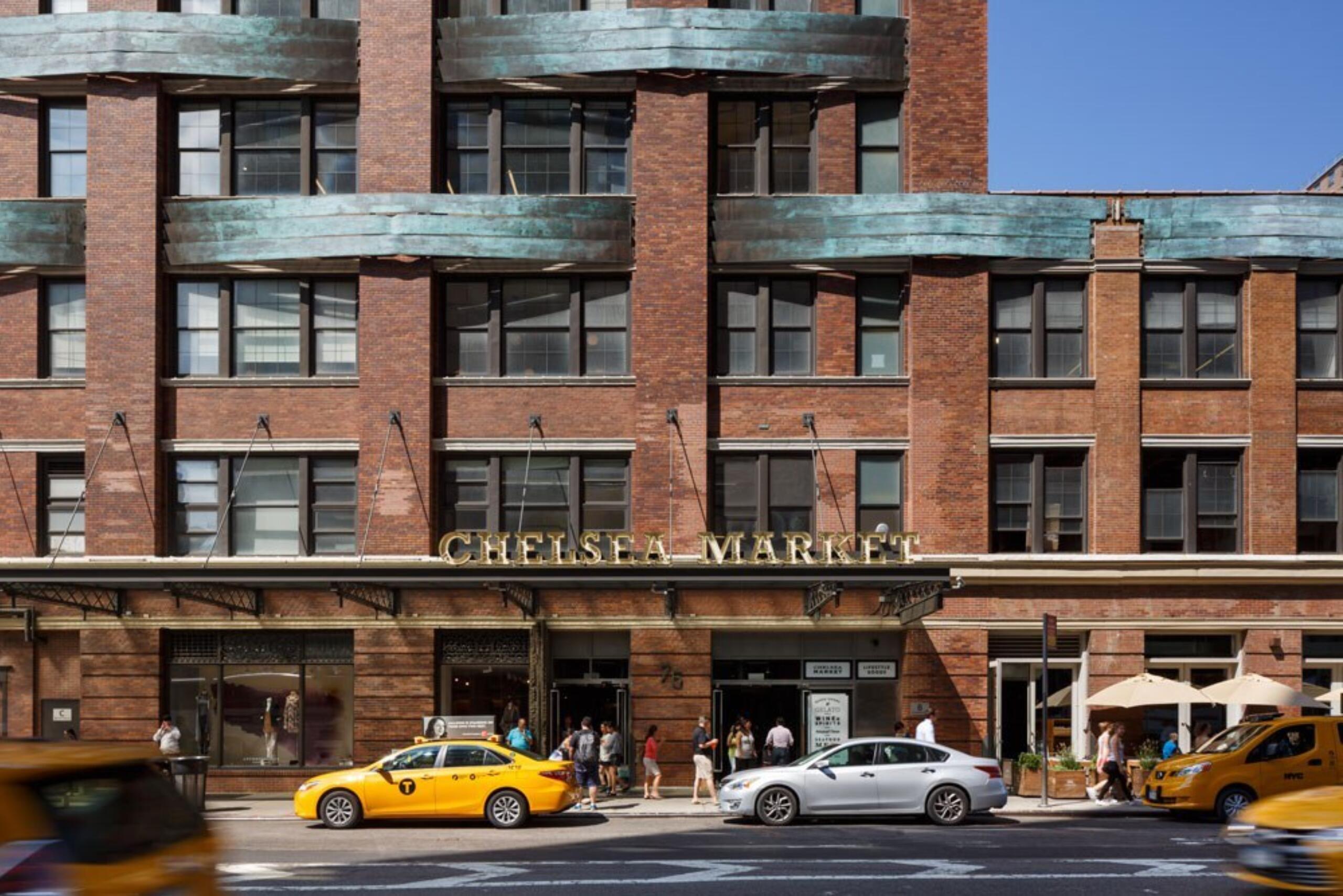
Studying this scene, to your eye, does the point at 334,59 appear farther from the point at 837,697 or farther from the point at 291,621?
the point at 837,697

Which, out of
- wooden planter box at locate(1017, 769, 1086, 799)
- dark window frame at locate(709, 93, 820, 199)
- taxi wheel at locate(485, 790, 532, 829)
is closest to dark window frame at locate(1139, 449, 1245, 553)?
wooden planter box at locate(1017, 769, 1086, 799)

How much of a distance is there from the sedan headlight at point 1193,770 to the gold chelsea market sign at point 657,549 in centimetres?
721

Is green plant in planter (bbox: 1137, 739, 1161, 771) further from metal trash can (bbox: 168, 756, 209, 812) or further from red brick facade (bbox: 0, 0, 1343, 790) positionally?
metal trash can (bbox: 168, 756, 209, 812)

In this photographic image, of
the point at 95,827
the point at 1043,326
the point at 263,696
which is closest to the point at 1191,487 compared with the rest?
the point at 1043,326

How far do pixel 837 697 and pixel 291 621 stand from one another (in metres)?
11.2

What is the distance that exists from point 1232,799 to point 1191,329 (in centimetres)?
1141

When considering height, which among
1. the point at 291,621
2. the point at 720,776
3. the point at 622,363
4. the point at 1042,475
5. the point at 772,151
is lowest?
the point at 720,776

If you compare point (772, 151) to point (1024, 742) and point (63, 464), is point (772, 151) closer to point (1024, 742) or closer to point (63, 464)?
point (1024, 742)

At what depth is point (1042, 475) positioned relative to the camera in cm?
3409

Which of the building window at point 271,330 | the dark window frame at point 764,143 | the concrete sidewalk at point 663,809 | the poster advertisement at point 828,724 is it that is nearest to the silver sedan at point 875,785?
the concrete sidewalk at point 663,809

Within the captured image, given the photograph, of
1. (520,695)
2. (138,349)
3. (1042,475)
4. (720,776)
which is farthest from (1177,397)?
(138,349)

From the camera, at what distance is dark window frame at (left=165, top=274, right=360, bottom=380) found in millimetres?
34050

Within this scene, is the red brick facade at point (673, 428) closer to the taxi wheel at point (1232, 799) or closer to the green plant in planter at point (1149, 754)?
the green plant in planter at point (1149, 754)

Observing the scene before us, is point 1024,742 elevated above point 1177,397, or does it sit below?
below
